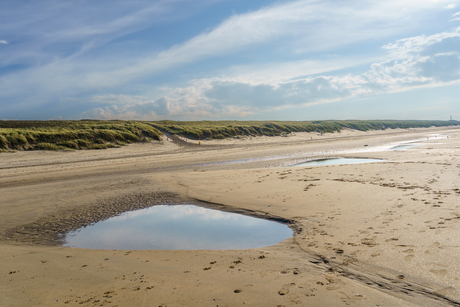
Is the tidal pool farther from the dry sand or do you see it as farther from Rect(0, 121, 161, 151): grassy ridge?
Rect(0, 121, 161, 151): grassy ridge

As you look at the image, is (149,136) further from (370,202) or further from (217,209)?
(370,202)

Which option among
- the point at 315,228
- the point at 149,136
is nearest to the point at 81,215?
the point at 315,228

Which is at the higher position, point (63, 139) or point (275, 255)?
point (63, 139)

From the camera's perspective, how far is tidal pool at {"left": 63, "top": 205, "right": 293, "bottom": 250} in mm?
6430

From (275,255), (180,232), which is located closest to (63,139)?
(180,232)

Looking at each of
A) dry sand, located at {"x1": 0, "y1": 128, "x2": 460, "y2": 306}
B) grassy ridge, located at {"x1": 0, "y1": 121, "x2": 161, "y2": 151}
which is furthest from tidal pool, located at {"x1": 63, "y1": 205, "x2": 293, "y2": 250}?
grassy ridge, located at {"x1": 0, "y1": 121, "x2": 161, "y2": 151}

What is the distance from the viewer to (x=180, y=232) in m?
7.38

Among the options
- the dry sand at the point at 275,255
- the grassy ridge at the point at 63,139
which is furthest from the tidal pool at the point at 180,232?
the grassy ridge at the point at 63,139

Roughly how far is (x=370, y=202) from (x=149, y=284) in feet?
23.5

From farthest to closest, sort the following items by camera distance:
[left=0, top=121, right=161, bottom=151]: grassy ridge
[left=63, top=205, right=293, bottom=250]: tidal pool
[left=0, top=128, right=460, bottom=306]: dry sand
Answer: [left=0, top=121, right=161, bottom=151]: grassy ridge
[left=63, top=205, right=293, bottom=250]: tidal pool
[left=0, top=128, right=460, bottom=306]: dry sand

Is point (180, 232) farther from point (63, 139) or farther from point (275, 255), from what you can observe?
point (63, 139)

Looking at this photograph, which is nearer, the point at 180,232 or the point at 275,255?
the point at 275,255

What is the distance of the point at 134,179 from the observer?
47.5 ft

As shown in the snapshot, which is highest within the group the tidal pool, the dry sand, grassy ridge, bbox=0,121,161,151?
grassy ridge, bbox=0,121,161,151
